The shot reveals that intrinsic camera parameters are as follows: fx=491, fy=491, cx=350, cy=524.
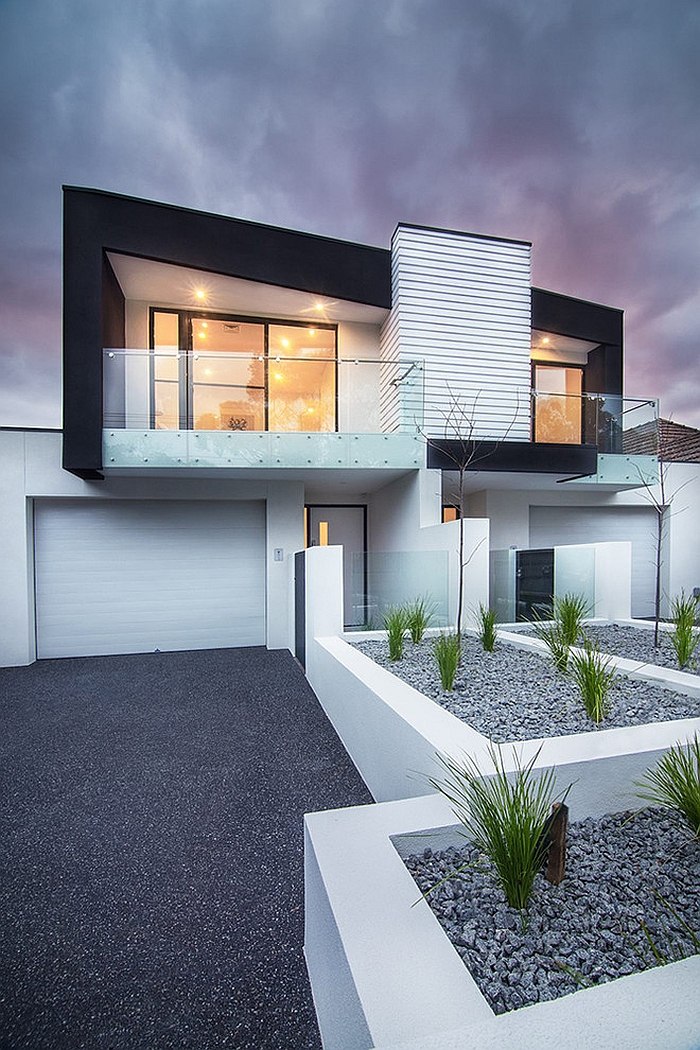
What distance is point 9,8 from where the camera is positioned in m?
6.46

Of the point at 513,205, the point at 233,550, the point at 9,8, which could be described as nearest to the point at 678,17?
the point at 513,205

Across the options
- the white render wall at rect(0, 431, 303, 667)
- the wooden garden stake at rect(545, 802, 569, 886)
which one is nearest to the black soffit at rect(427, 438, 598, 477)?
the white render wall at rect(0, 431, 303, 667)

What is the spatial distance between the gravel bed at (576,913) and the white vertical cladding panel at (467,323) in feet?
22.8

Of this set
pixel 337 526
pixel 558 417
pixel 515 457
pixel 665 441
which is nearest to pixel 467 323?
pixel 558 417

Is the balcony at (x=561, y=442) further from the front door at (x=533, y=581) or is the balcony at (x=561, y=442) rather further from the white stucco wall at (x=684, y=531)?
the white stucco wall at (x=684, y=531)

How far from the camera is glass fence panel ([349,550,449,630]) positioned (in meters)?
6.59

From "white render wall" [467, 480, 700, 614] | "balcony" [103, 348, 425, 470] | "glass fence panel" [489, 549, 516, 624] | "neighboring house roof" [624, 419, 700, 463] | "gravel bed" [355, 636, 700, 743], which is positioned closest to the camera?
"gravel bed" [355, 636, 700, 743]

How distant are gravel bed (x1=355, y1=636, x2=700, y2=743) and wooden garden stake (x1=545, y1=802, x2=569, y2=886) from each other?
3.52ft

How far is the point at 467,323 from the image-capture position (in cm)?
870

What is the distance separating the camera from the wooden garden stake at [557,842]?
167 centimetres

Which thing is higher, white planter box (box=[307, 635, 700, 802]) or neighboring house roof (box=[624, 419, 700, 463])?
neighboring house roof (box=[624, 419, 700, 463])

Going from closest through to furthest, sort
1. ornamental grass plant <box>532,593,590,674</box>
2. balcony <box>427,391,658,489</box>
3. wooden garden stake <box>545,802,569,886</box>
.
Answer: wooden garden stake <box>545,802,569,886</box>, ornamental grass plant <box>532,593,590,674</box>, balcony <box>427,391,658,489</box>

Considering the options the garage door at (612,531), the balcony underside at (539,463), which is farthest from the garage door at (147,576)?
the garage door at (612,531)

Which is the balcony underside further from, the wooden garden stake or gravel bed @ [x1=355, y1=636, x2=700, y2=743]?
the wooden garden stake
